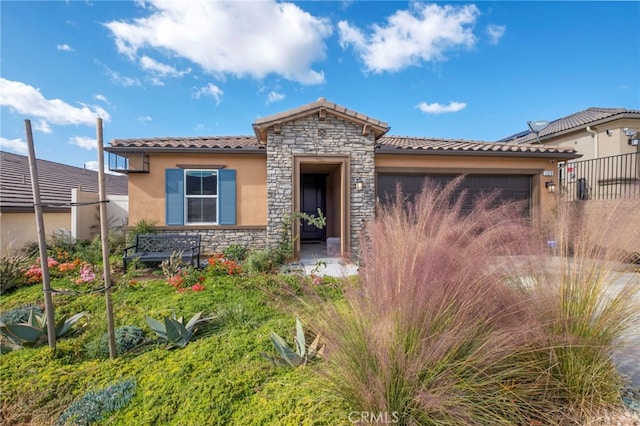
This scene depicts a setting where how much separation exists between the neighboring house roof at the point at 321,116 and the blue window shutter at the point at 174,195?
9.20 feet

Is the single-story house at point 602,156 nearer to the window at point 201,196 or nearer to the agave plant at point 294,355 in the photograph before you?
the agave plant at point 294,355

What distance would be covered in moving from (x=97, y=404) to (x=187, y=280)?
3.13 meters

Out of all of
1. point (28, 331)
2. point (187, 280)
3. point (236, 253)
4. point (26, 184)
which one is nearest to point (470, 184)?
point (236, 253)

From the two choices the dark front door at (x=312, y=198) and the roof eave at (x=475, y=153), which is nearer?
the roof eave at (x=475, y=153)

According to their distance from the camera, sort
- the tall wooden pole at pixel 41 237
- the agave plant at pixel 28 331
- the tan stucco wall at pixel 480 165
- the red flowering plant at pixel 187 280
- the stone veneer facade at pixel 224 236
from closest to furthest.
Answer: the tall wooden pole at pixel 41 237 < the agave plant at pixel 28 331 < the red flowering plant at pixel 187 280 < the stone veneer facade at pixel 224 236 < the tan stucco wall at pixel 480 165

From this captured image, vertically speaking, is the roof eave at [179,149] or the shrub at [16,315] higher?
the roof eave at [179,149]

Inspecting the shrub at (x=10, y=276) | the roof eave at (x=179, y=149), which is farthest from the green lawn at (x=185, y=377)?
the roof eave at (x=179, y=149)

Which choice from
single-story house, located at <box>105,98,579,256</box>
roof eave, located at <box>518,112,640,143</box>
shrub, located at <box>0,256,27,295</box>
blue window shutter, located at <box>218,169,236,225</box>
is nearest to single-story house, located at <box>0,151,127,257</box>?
shrub, located at <box>0,256,27,295</box>

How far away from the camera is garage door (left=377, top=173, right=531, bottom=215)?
8.20 metres

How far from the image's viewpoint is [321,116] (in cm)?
736

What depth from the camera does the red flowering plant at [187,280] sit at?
16.4 ft

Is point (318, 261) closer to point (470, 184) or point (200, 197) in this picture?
point (200, 197)

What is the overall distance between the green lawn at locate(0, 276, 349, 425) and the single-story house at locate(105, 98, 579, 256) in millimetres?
4015

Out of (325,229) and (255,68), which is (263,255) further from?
(255,68)
